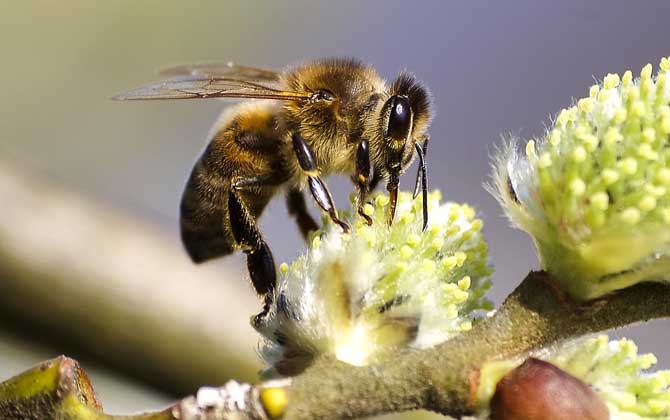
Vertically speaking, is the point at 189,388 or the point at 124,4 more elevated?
the point at 124,4

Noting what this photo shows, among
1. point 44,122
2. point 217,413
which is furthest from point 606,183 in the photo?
point 44,122

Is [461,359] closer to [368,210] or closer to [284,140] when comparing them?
[368,210]

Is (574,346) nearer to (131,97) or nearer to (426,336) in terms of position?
(426,336)

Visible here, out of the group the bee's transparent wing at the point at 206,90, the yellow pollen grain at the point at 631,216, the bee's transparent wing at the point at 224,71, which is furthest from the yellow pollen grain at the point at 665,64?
the bee's transparent wing at the point at 224,71

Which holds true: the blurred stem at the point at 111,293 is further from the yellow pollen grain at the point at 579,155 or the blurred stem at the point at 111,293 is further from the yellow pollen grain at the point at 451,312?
the yellow pollen grain at the point at 579,155

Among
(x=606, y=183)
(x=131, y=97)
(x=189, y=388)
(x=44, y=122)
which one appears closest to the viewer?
(x=606, y=183)

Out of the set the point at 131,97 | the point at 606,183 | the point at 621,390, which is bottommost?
the point at 621,390

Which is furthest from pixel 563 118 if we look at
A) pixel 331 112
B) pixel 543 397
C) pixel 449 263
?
pixel 331 112

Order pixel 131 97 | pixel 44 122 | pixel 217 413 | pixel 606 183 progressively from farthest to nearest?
pixel 44 122, pixel 131 97, pixel 606 183, pixel 217 413
